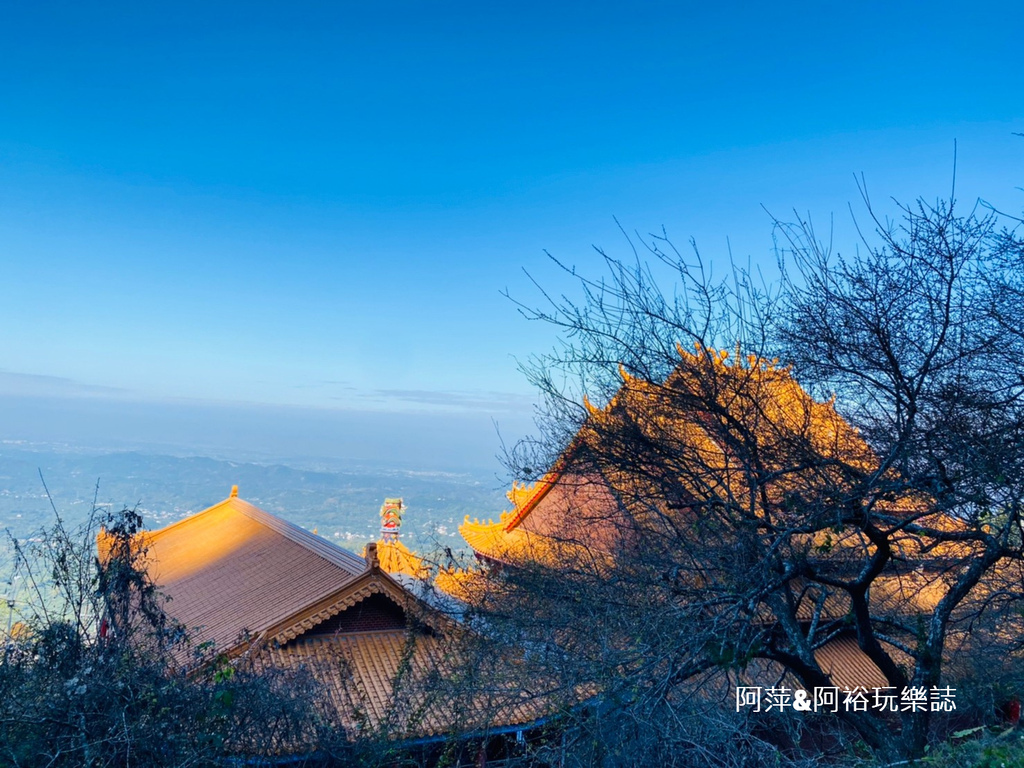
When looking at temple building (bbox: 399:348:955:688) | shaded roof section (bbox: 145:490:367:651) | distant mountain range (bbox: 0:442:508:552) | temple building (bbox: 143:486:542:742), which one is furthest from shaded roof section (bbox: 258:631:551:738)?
distant mountain range (bbox: 0:442:508:552)

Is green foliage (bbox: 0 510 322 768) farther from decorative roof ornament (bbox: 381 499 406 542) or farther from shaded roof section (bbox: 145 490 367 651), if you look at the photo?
decorative roof ornament (bbox: 381 499 406 542)

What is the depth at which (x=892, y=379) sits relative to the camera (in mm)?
4352

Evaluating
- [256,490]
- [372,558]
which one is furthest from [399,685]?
[256,490]

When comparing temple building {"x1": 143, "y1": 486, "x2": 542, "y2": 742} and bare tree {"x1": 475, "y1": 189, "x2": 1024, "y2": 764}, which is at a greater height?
bare tree {"x1": 475, "y1": 189, "x2": 1024, "y2": 764}

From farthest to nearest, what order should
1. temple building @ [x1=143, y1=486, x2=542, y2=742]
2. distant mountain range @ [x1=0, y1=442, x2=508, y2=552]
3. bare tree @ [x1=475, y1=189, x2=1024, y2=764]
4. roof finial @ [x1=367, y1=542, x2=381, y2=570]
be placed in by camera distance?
distant mountain range @ [x1=0, y1=442, x2=508, y2=552] < roof finial @ [x1=367, y1=542, x2=381, y2=570] < temple building @ [x1=143, y1=486, x2=542, y2=742] < bare tree @ [x1=475, y1=189, x2=1024, y2=764]

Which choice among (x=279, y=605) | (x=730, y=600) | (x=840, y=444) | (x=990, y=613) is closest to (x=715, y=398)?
(x=840, y=444)

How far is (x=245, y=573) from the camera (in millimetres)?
11586

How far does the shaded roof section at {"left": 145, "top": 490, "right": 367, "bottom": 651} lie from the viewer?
863cm

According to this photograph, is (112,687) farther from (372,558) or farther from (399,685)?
(372,558)

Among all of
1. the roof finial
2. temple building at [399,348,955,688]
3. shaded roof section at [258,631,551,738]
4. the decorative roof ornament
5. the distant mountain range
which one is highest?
temple building at [399,348,955,688]

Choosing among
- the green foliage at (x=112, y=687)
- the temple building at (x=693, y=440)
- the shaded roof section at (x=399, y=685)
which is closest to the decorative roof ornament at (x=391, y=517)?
the shaded roof section at (x=399, y=685)

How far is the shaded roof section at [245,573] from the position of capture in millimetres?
8633

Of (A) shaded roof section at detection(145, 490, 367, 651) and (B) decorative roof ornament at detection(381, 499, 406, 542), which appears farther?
(B) decorative roof ornament at detection(381, 499, 406, 542)

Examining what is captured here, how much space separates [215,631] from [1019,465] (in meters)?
9.24
